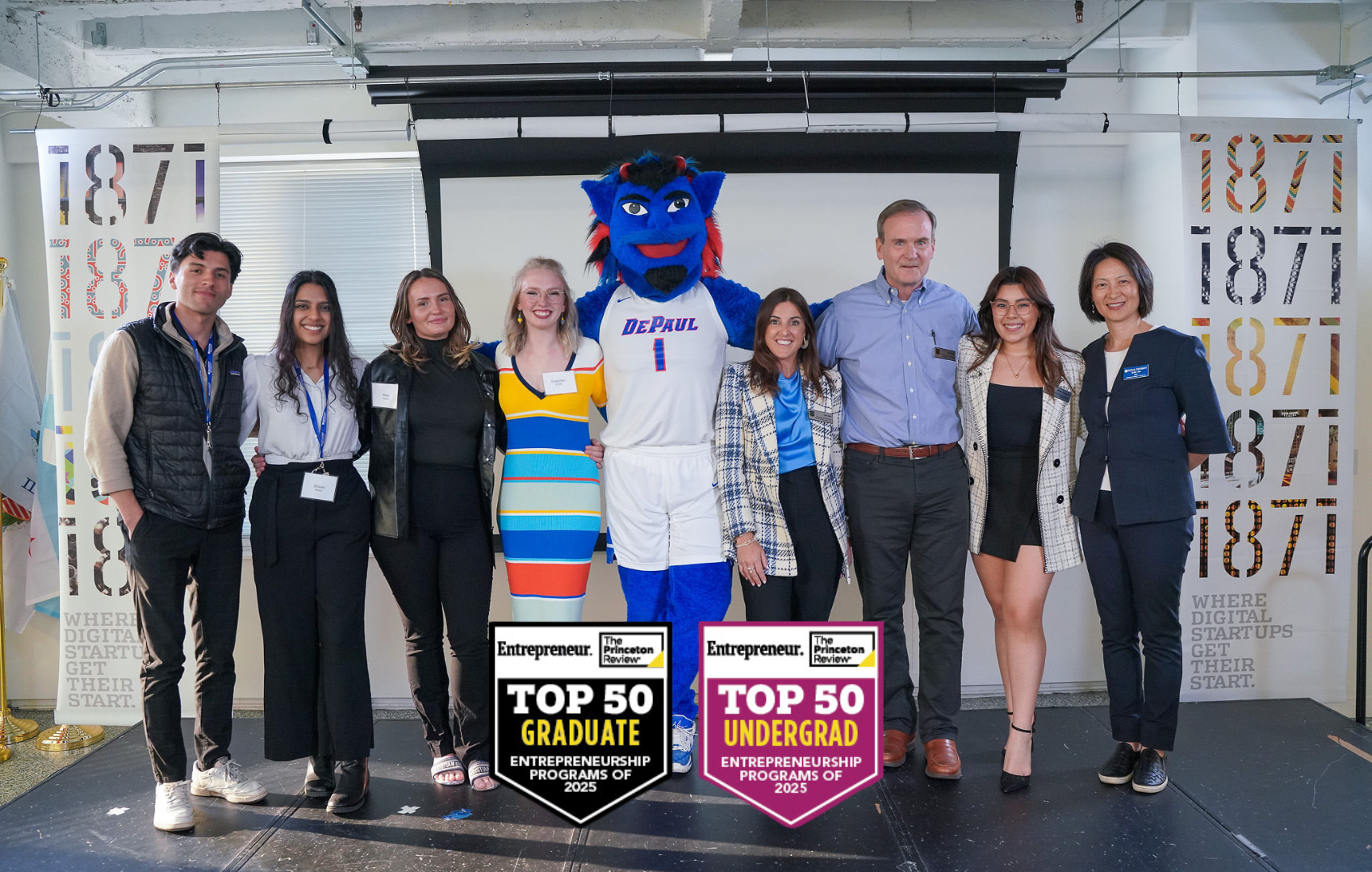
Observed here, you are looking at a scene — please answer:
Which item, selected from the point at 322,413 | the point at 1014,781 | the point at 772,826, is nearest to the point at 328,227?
the point at 322,413

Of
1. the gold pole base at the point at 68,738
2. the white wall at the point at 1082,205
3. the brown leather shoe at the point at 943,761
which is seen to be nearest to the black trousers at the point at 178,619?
the gold pole base at the point at 68,738

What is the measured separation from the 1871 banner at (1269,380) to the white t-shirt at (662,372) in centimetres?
206

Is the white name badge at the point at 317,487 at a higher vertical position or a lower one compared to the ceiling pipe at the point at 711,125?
lower

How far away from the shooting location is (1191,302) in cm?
354

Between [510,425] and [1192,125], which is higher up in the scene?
[1192,125]

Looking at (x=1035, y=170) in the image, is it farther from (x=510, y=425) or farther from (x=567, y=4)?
(x=510, y=425)

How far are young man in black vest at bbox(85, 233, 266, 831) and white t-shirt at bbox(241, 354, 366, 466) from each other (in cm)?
5

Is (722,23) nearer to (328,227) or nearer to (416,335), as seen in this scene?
(416,335)

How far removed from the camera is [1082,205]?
3.95 metres

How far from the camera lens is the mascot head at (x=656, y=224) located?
9.23ft

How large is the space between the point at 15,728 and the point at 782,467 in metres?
3.13

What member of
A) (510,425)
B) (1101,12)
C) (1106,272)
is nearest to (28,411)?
(510,425)

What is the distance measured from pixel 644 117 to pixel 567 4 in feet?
2.20

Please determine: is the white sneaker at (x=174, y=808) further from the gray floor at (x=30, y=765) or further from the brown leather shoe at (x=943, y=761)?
the brown leather shoe at (x=943, y=761)
